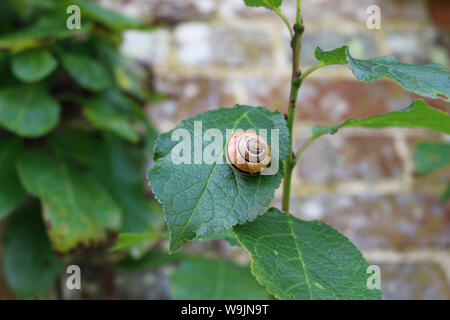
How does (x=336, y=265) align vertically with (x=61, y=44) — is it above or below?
below

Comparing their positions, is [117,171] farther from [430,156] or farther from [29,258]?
[430,156]

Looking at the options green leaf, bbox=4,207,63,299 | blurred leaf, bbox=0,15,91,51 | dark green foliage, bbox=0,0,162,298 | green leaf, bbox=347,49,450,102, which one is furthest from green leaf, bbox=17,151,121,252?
green leaf, bbox=347,49,450,102

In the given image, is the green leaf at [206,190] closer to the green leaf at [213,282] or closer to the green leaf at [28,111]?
the green leaf at [213,282]

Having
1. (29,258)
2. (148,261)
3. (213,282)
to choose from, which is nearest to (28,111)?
(29,258)

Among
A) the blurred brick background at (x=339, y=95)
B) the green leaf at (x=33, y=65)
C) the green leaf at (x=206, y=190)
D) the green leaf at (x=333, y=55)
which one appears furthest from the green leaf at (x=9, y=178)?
the green leaf at (x=333, y=55)

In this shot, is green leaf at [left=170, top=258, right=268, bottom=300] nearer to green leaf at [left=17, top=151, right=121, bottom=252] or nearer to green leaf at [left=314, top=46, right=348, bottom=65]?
green leaf at [left=17, top=151, right=121, bottom=252]
